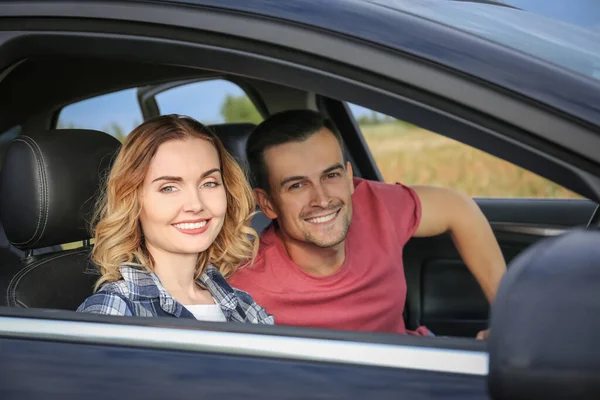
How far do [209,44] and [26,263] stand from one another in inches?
37.9

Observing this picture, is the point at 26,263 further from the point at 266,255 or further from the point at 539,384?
the point at 539,384

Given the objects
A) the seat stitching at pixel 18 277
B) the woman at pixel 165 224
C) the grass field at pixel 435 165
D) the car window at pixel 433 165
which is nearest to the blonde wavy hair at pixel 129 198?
the woman at pixel 165 224

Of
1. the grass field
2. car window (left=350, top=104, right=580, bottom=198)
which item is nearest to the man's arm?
car window (left=350, top=104, right=580, bottom=198)

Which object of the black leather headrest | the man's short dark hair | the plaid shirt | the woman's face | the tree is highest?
the tree

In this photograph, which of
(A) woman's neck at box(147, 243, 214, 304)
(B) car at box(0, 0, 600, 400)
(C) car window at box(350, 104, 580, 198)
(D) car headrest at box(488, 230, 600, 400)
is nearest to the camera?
(D) car headrest at box(488, 230, 600, 400)

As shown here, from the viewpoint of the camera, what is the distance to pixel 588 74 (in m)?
1.37

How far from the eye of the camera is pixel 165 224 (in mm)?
2027

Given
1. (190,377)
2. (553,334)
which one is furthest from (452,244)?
(553,334)

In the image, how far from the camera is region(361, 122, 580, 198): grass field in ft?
12.8

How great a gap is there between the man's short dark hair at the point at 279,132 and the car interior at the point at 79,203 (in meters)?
0.17

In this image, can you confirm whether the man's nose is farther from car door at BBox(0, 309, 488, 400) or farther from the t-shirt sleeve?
car door at BBox(0, 309, 488, 400)

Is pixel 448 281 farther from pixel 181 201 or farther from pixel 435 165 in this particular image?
pixel 435 165

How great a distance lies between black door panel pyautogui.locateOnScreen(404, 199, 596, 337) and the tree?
0.94m

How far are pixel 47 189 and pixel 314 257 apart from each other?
799 millimetres
